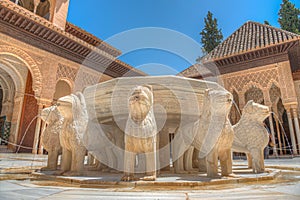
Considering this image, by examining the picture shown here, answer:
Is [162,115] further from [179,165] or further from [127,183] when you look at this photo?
[127,183]

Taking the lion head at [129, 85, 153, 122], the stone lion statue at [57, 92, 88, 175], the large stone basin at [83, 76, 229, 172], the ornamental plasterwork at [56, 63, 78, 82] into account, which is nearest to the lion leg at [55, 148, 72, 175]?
the stone lion statue at [57, 92, 88, 175]

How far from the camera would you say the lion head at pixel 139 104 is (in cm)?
215

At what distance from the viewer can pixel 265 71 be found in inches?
459

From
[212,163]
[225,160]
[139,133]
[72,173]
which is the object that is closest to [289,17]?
[225,160]

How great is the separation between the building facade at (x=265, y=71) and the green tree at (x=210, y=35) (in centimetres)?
456

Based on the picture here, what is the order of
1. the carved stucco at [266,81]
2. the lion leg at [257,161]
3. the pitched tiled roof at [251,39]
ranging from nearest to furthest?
the lion leg at [257,161] → the carved stucco at [266,81] → the pitched tiled roof at [251,39]

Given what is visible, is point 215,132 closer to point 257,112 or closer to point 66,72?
Answer: point 257,112

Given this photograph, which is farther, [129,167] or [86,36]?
[86,36]

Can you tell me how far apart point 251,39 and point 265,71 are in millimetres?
2468

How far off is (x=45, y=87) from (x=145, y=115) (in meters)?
9.12

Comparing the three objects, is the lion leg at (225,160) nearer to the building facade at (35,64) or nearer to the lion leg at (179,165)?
the lion leg at (179,165)

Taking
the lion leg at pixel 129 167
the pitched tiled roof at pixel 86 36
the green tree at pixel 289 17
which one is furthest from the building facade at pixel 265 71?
the lion leg at pixel 129 167

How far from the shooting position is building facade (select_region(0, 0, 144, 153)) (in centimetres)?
900

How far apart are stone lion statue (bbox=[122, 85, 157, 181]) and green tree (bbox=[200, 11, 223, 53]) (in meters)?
18.2
